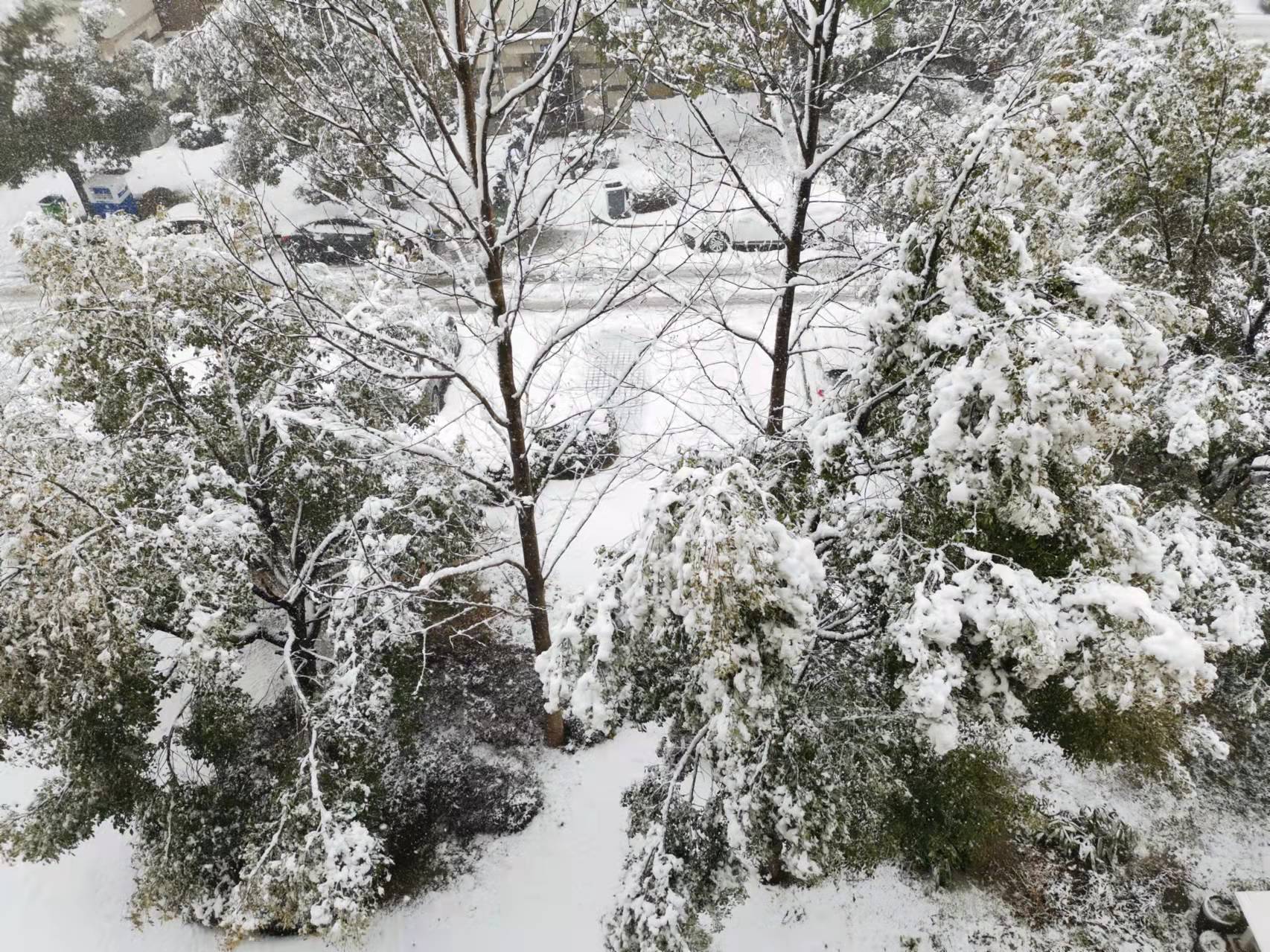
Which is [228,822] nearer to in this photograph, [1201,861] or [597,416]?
[597,416]

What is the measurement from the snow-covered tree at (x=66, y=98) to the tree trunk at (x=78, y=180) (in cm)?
3

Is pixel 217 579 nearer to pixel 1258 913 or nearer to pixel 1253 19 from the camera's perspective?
pixel 1258 913

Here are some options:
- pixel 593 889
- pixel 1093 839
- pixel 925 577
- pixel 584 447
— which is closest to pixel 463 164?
pixel 925 577

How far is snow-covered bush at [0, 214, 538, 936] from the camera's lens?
672 centimetres

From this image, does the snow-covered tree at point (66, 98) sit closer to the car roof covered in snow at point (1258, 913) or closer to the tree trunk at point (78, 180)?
the tree trunk at point (78, 180)

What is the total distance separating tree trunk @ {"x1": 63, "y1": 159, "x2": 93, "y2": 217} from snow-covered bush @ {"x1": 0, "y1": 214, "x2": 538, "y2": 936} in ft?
62.3

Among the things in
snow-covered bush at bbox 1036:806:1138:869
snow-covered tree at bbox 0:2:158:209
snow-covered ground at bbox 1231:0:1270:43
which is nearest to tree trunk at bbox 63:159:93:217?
snow-covered tree at bbox 0:2:158:209

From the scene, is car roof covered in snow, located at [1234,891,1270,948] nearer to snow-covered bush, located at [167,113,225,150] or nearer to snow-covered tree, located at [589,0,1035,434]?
snow-covered tree, located at [589,0,1035,434]

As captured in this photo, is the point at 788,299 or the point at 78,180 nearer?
the point at 788,299

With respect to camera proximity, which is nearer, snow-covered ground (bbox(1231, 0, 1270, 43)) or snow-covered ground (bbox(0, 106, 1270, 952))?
snow-covered ground (bbox(0, 106, 1270, 952))

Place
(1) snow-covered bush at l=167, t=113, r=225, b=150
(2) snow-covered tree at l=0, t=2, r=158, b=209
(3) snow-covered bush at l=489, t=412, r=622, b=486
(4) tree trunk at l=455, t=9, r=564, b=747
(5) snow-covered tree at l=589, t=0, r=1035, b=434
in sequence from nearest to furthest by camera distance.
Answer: (4) tree trunk at l=455, t=9, r=564, b=747
(5) snow-covered tree at l=589, t=0, r=1035, b=434
(3) snow-covered bush at l=489, t=412, r=622, b=486
(2) snow-covered tree at l=0, t=2, r=158, b=209
(1) snow-covered bush at l=167, t=113, r=225, b=150

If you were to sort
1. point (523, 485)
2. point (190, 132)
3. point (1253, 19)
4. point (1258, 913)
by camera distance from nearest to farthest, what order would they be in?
1. point (1258, 913)
2. point (523, 485)
3. point (190, 132)
4. point (1253, 19)

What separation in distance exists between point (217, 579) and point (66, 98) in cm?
2201

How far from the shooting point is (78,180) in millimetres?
22531
